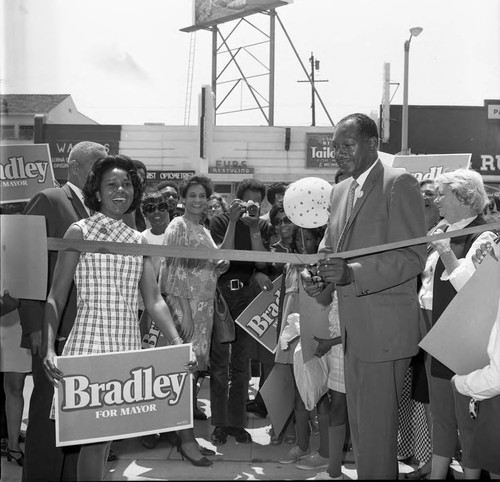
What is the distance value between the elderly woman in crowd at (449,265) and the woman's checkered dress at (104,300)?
64.5 inches

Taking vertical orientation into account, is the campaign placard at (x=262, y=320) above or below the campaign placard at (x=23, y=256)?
below

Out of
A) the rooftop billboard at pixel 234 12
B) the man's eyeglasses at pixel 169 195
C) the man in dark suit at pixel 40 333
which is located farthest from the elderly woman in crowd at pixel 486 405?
the man's eyeglasses at pixel 169 195

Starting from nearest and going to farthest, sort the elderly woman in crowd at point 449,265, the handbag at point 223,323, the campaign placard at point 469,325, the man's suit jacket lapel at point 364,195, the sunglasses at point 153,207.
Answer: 1. the campaign placard at point 469,325
2. the man's suit jacket lapel at point 364,195
3. the elderly woman in crowd at point 449,265
4. the handbag at point 223,323
5. the sunglasses at point 153,207

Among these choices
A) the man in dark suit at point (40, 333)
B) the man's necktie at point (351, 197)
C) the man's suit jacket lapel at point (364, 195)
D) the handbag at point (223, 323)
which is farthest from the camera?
the handbag at point (223, 323)

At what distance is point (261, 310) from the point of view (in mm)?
5219

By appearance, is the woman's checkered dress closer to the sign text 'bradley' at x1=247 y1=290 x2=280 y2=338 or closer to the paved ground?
the paved ground

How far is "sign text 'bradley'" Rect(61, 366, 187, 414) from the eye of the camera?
2766 millimetres

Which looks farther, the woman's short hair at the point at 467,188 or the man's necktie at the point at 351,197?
the woman's short hair at the point at 467,188

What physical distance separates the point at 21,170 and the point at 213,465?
7.82 feet

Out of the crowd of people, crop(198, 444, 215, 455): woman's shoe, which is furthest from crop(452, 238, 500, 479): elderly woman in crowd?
crop(198, 444, 215, 455): woman's shoe

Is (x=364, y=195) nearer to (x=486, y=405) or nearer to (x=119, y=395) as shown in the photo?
(x=486, y=405)

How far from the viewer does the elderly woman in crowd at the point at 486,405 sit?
8.50 ft

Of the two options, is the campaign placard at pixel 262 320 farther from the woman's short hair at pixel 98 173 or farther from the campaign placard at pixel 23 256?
the campaign placard at pixel 23 256

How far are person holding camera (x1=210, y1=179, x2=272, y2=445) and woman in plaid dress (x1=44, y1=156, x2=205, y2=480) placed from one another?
6.36ft
